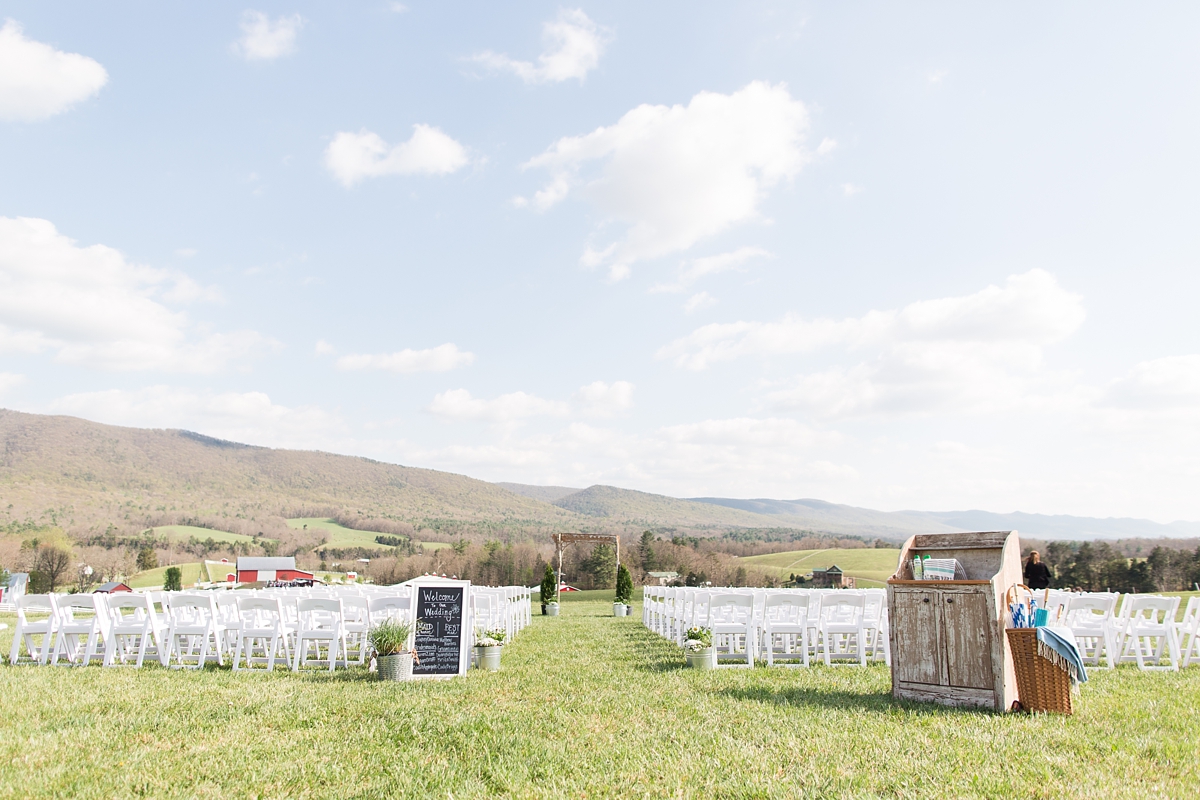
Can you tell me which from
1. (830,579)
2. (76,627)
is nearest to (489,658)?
(76,627)

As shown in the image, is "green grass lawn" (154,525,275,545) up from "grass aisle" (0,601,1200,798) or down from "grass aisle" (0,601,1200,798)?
down

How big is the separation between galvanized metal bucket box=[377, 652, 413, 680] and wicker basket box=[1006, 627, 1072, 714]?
19.6ft

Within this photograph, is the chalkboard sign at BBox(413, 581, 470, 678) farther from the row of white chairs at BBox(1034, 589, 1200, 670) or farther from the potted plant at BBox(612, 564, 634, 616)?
the potted plant at BBox(612, 564, 634, 616)

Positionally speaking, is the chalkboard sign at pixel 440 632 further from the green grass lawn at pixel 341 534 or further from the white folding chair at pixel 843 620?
the green grass lawn at pixel 341 534

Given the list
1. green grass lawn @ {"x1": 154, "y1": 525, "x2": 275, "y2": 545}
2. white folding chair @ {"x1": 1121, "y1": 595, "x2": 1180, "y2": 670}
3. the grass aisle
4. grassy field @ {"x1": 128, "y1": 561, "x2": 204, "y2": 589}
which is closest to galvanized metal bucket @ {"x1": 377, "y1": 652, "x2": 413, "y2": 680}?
the grass aisle

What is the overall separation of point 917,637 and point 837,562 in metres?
106

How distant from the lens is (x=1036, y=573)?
30.3 feet

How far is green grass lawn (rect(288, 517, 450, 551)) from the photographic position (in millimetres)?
124938

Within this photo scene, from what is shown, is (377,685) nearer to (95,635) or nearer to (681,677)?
(681,677)

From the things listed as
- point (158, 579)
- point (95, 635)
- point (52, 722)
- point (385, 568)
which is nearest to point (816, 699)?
point (52, 722)

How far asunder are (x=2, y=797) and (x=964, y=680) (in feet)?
21.5

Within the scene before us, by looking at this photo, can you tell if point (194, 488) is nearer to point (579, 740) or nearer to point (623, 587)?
point (623, 587)

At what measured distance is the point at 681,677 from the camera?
7.98 meters

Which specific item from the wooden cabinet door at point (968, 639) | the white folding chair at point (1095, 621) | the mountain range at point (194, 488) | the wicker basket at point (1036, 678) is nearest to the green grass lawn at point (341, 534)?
the mountain range at point (194, 488)
